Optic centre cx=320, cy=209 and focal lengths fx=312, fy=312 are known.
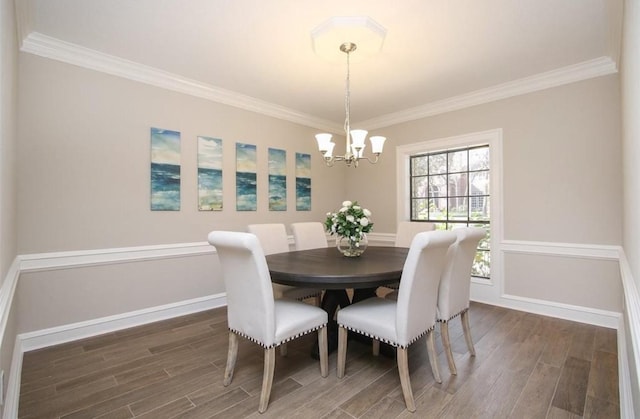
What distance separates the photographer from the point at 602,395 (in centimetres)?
189

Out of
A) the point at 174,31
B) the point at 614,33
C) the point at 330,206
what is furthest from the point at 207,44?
the point at 614,33

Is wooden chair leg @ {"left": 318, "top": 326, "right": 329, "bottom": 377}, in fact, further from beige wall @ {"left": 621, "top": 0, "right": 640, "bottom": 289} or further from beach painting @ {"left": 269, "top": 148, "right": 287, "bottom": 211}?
beach painting @ {"left": 269, "top": 148, "right": 287, "bottom": 211}

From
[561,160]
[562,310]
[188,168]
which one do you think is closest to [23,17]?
[188,168]

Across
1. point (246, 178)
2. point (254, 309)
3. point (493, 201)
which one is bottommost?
point (254, 309)

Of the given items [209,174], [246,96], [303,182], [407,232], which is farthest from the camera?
[303,182]

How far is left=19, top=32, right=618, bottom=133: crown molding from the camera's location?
264cm

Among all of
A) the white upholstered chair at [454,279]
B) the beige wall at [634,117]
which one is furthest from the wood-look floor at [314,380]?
the beige wall at [634,117]

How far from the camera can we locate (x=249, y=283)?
1810 millimetres

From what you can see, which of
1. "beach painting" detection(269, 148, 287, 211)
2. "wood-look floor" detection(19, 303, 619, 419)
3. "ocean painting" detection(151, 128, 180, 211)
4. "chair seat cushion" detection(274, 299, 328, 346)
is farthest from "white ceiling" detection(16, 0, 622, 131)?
"wood-look floor" detection(19, 303, 619, 419)

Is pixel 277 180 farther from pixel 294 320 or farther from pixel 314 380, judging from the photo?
pixel 314 380

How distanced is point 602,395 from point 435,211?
9.01 ft

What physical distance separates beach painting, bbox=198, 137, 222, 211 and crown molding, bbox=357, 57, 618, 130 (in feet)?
8.26

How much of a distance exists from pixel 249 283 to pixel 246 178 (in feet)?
7.73

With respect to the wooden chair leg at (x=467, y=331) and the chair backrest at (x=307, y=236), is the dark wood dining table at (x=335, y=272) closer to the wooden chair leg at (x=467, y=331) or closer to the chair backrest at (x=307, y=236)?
the chair backrest at (x=307, y=236)
